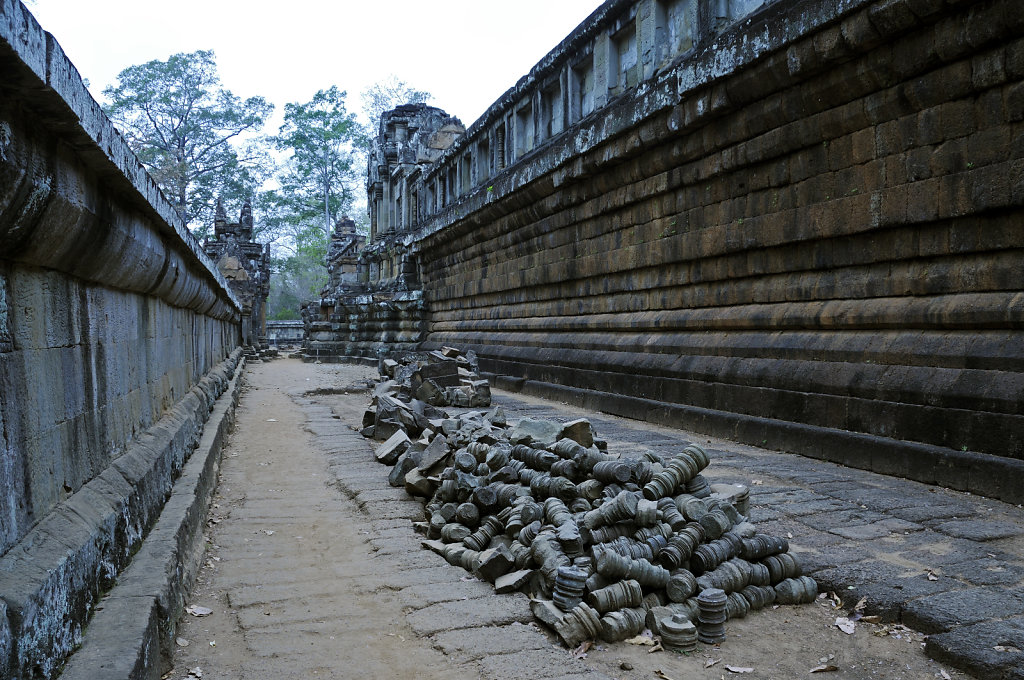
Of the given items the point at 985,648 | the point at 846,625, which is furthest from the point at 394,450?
the point at 985,648

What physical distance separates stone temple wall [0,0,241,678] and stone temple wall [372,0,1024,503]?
4548 mm

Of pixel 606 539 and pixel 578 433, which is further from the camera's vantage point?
pixel 578 433

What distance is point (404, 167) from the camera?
22.7 m

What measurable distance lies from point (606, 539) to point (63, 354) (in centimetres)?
231

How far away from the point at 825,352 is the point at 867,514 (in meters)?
2.15

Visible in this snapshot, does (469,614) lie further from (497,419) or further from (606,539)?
(497,419)

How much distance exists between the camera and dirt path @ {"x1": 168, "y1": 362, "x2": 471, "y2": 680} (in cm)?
249

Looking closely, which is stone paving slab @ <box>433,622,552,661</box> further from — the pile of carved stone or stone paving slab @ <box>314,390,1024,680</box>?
the pile of carved stone

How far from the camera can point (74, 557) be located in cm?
199

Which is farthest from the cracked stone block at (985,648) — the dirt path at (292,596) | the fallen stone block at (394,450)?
the fallen stone block at (394,450)

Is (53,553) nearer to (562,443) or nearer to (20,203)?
(20,203)

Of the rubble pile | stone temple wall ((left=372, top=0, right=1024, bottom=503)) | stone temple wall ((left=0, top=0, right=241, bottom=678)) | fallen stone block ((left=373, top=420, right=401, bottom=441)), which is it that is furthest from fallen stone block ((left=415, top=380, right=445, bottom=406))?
stone temple wall ((left=0, top=0, right=241, bottom=678))

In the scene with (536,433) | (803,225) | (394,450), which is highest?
(803,225)

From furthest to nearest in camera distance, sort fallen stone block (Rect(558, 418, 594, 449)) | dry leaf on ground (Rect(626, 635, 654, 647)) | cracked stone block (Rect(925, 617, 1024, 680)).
→ fallen stone block (Rect(558, 418, 594, 449)), dry leaf on ground (Rect(626, 635, 654, 647)), cracked stone block (Rect(925, 617, 1024, 680))
